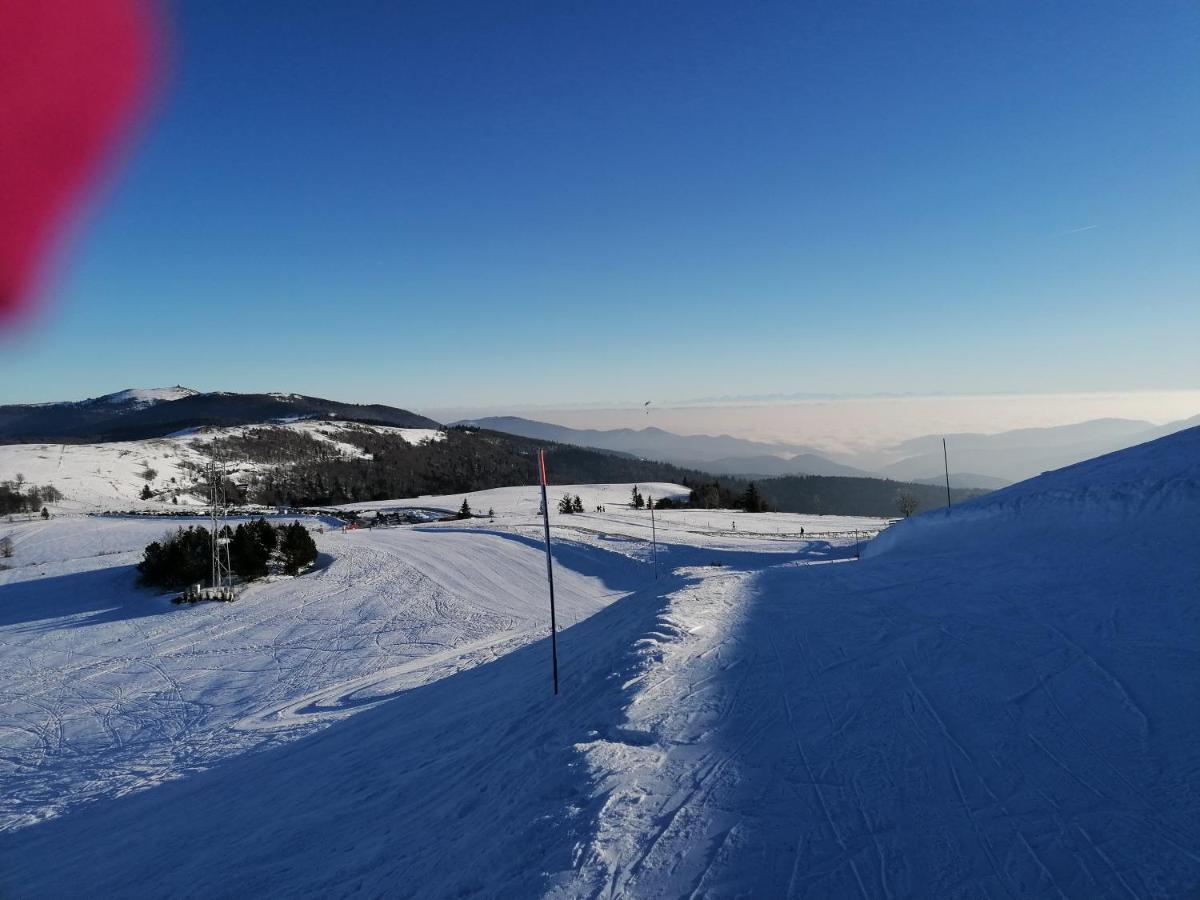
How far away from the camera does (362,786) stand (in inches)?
356

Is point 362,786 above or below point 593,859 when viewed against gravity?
below

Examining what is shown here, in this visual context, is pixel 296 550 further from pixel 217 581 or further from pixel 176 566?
pixel 176 566

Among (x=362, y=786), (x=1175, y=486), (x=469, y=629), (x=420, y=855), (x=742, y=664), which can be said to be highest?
(x=1175, y=486)

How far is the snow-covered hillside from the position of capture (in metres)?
86.1

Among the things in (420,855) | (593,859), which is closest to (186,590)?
(420,855)

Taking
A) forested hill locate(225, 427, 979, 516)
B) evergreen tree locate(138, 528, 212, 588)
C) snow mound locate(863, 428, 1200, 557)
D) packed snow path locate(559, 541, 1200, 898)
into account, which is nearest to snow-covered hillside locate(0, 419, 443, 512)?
forested hill locate(225, 427, 979, 516)

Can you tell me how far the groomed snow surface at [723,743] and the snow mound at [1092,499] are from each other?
97mm

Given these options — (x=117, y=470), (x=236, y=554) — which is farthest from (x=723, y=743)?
(x=117, y=470)

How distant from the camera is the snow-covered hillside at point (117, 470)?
3391 inches

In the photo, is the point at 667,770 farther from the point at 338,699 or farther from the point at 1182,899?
the point at 338,699

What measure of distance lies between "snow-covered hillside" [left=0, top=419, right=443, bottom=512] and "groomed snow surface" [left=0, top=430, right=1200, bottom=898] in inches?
2836

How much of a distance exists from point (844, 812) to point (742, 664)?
4.02 metres

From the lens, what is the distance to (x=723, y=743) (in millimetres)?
6688

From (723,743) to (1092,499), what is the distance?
12.1m
